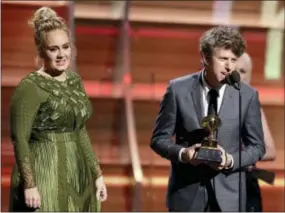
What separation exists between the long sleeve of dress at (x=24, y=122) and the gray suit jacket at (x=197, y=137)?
1.77ft

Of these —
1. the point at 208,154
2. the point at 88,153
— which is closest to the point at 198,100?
the point at 208,154

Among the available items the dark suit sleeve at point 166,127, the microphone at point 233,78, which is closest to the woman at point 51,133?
the dark suit sleeve at point 166,127

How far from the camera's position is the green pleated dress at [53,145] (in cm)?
299

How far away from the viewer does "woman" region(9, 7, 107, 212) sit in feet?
9.81

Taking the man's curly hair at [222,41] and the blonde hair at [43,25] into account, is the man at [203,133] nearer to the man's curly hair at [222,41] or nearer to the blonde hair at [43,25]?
the man's curly hair at [222,41]

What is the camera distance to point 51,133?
3068 mm

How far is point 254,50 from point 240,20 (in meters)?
0.30

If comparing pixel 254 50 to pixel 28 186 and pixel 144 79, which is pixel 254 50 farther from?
pixel 28 186

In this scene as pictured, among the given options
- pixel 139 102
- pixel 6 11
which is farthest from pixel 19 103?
pixel 139 102

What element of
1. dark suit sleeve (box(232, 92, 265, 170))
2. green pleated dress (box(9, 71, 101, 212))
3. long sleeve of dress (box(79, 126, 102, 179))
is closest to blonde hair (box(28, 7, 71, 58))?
green pleated dress (box(9, 71, 101, 212))

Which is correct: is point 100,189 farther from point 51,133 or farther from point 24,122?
point 24,122

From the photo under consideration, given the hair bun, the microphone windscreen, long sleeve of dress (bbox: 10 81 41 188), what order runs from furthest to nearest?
1. the microphone windscreen
2. the hair bun
3. long sleeve of dress (bbox: 10 81 41 188)

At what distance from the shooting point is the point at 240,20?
5.84 m

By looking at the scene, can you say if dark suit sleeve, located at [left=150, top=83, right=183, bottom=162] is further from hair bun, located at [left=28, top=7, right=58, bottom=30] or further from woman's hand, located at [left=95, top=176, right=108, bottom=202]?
hair bun, located at [left=28, top=7, right=58, bottom=30]
